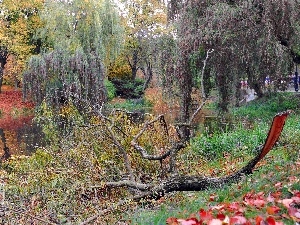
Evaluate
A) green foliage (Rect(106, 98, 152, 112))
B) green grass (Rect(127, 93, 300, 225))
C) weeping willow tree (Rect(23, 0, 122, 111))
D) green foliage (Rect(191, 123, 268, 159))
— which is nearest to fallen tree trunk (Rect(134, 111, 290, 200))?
green grass (Rect(127, 93, 300, 225))

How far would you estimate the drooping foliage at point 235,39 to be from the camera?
39.7 ft

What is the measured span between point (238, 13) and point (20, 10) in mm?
19126

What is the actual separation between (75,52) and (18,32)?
28.3 feet

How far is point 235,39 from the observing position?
12398mm

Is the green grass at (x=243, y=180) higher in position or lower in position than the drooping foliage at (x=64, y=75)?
lower

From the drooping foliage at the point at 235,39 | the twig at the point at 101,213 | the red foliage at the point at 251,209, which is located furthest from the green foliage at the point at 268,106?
the red foliage at the point at 251,209

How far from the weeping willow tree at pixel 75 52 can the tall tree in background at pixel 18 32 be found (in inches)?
115

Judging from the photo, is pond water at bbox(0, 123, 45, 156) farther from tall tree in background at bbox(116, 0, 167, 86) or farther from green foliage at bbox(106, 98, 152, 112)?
tall tree in background at bbox(116, 0, 167, 86)

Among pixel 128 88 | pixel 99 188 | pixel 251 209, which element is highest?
pixel 251 209

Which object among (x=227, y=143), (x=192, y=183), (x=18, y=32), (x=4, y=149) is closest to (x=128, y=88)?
(x=18, y=32)

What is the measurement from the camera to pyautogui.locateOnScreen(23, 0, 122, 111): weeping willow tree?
19719 millimetres

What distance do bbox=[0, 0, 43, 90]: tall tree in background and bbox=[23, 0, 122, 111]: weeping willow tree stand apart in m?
2.92

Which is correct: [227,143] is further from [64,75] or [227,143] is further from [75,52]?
[75,52]

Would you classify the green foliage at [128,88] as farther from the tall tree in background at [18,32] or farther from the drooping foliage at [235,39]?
the drooping foliage at [235,39]
